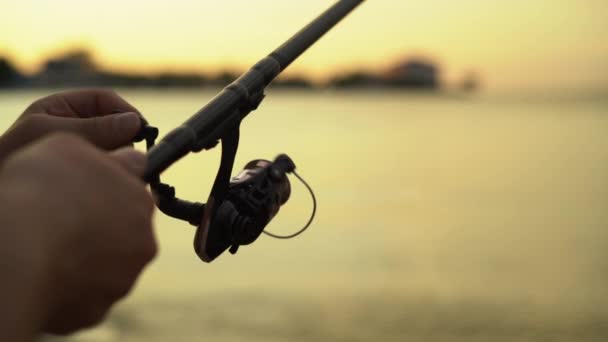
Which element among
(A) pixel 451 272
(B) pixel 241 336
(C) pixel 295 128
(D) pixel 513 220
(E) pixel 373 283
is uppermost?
(C) pixel 295 128

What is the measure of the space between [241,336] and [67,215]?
12259 millimetres

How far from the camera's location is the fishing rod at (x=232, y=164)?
45.9 inches

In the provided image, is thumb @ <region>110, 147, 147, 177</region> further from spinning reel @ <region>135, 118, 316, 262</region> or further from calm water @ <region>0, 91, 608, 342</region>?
calm water @ <region>0, 91, 608, 342</region>

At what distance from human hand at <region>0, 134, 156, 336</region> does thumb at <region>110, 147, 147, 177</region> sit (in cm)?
3

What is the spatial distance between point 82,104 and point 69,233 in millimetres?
754

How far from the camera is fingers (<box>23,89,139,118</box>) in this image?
1418 millimetres

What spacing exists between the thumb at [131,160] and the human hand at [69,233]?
3cm

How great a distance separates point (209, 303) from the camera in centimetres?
1430

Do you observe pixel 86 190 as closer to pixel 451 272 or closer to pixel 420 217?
pixel 451 272

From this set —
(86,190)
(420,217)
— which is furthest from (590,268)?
(86,190)

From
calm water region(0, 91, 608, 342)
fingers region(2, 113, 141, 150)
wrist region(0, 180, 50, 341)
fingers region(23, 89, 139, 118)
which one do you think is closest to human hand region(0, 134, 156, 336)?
wrist region(0, 180, 50, 341)

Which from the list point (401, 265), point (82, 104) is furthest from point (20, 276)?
point (401, 265)

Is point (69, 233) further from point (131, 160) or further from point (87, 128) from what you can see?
point (87, 128)

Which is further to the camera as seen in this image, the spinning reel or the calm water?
the calm water
